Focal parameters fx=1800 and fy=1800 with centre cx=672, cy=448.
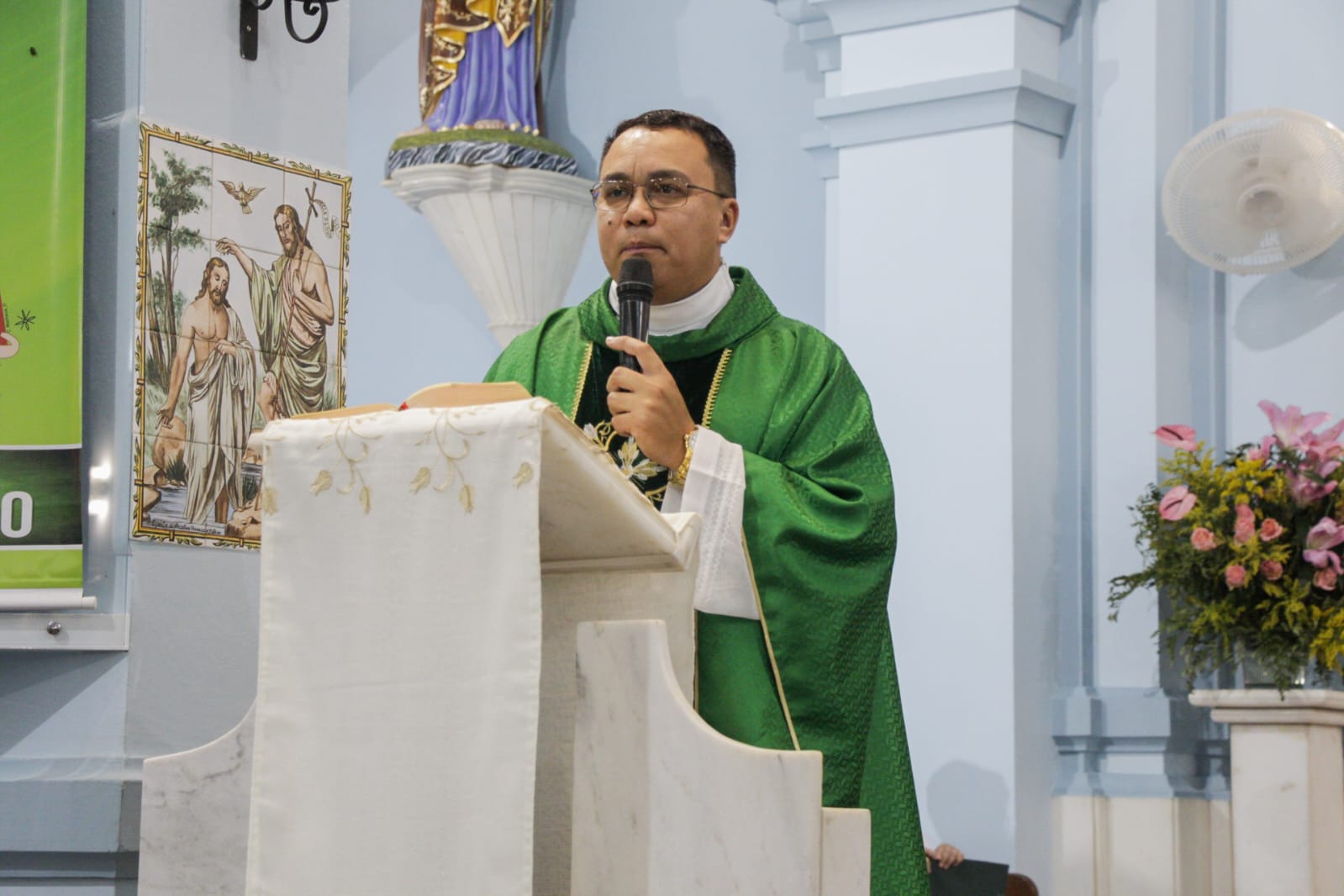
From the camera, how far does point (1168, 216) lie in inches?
210

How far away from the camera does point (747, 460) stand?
2.68 m

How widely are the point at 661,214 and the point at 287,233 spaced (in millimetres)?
922

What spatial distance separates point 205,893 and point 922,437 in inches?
142

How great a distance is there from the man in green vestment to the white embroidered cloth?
0.63m

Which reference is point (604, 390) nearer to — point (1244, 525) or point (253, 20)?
point (253, 20)

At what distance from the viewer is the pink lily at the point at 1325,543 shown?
4.68m

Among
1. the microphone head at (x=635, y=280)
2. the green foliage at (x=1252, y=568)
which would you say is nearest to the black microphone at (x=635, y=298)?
the microphone head at (x=635, y=280)

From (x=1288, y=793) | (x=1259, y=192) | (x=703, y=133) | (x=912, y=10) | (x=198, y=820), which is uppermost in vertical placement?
(x=912, y=10)

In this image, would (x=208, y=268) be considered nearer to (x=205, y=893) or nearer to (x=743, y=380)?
(x=743, y=380)

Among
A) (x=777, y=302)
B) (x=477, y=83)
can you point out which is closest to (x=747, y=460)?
(x=777, y=302)

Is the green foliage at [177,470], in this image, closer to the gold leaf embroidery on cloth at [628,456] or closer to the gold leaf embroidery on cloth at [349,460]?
the gold leaf embroidery on cloth at [628,456]

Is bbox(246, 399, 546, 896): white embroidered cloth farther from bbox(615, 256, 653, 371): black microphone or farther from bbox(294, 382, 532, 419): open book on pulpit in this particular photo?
bbox(615, 256, 653, 371): black microphone

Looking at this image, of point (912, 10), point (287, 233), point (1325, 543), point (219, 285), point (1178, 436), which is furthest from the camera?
point (912, 10)

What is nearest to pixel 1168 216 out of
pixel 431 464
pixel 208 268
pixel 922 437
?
pixel 922 437
